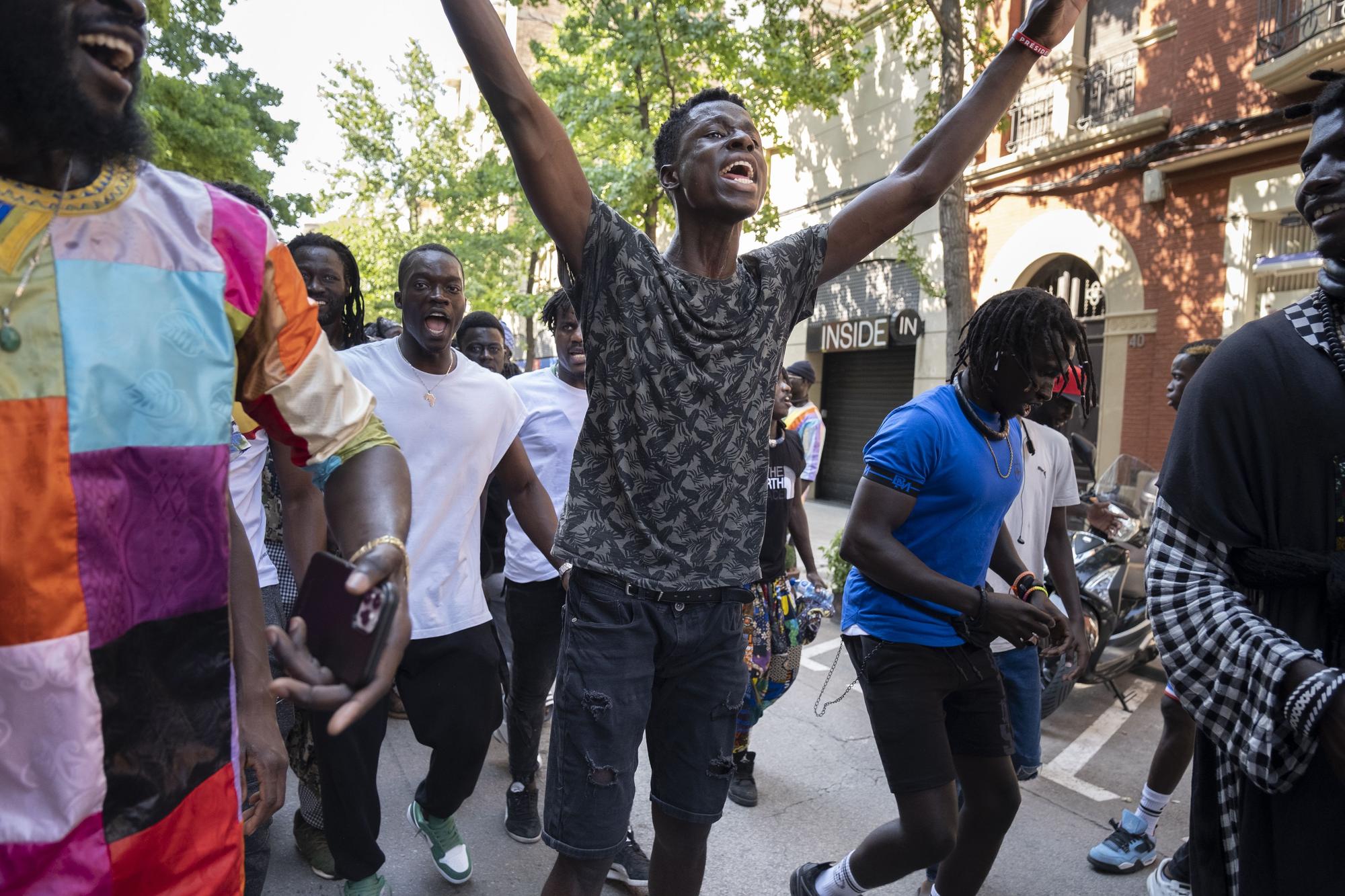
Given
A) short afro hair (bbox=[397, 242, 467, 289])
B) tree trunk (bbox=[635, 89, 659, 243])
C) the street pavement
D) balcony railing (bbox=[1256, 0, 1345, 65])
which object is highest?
balcony railing (bbox=[1256, 0, 1345, 65])

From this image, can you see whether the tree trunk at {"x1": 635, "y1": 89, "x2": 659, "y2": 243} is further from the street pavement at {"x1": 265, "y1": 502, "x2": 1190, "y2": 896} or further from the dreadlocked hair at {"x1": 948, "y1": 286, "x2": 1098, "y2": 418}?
the dreadlocked hair at {"x1": 948, "y1": 286, "x2": 1098, "y2": 418}

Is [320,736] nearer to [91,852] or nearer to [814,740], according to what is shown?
[91,852]

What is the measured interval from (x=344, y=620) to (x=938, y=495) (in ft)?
7.07

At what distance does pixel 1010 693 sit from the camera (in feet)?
11.6

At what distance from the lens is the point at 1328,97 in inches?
72.1

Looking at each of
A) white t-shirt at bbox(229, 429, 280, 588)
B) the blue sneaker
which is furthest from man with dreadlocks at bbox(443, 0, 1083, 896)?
the blue sneaker

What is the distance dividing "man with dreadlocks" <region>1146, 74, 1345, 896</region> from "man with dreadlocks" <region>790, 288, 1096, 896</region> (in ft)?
2.99

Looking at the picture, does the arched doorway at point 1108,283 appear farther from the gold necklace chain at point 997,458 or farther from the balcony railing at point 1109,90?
the gold necklace chain at point 997,458

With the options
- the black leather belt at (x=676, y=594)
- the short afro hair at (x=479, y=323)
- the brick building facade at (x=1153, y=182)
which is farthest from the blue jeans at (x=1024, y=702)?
the brick building facade at (x=1153, y=182)

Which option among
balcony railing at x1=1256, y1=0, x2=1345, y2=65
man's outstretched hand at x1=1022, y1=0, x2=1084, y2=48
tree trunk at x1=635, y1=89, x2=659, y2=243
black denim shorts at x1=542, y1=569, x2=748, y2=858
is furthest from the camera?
tree trunk at x1=635, y1=89, x2=659, y2=243

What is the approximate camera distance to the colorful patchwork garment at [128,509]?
1.17m

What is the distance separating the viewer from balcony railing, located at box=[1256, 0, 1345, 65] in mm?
8859

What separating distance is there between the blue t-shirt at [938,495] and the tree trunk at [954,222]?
4.94 m

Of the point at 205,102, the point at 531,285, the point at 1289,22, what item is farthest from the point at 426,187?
the point at 1289,22
